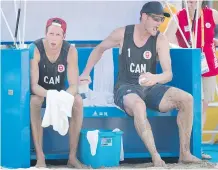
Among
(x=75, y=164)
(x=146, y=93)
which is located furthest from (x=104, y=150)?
(x=146, y=93)

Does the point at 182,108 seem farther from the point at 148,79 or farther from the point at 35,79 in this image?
the point at 35,79

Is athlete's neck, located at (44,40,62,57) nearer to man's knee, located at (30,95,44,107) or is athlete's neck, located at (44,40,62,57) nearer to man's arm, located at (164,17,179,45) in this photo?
man's knee, located at (30,95,44,107)

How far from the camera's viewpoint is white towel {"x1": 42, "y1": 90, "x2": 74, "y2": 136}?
6.39 m

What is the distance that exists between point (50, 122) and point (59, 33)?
2.61 ft

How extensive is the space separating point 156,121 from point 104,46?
35.7 inches

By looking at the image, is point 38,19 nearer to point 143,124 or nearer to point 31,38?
point 31,38

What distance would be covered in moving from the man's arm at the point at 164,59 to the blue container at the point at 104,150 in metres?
0.61

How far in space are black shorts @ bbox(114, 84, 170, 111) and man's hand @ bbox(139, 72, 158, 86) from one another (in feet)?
0.42

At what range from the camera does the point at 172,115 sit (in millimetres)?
6996

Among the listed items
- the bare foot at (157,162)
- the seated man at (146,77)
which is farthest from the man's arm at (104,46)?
the bare foot at (157,162)

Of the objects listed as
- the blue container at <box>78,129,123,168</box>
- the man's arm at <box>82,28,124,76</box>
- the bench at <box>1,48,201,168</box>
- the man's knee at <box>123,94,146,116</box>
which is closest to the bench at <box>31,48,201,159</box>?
the bench at <box>1,48,201,168</box>

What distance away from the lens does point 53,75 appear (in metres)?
6.74

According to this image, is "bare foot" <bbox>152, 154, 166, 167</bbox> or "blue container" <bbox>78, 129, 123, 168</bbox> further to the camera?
"blue container" <bbox>78, 129, 123, 168</bbox>

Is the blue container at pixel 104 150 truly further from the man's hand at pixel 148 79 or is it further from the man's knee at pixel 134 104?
the man's hand at pixel 148 79
